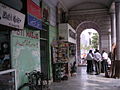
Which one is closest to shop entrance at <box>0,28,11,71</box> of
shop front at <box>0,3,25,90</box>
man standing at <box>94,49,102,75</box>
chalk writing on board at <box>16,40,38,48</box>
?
shop front at <box>0,3,25,90</box>

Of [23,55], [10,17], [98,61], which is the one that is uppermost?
[10,17]

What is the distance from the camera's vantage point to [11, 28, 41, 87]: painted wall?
13.5 feet

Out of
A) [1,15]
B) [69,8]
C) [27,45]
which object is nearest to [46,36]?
[27,45]

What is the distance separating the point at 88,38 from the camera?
29.6m

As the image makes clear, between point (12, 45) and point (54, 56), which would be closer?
point (12, 45)

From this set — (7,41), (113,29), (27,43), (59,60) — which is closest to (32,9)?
(27,43)

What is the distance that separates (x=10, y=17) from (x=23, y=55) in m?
1.71

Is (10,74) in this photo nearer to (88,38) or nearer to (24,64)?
(24,64)

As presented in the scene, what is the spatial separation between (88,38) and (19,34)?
26.0m

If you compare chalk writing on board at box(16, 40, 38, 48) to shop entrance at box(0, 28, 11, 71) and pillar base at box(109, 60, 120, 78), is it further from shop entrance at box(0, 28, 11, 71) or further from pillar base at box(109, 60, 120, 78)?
pillar base at box(109, 60, 120, 78)

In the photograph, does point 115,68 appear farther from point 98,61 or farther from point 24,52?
point 24,52

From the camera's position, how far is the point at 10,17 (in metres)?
3.07

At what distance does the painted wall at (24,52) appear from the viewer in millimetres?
4109

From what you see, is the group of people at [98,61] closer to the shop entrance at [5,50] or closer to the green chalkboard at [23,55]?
the green chalkboard at [23,55]
